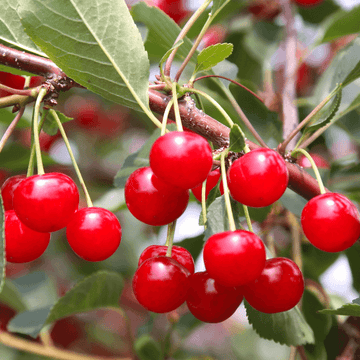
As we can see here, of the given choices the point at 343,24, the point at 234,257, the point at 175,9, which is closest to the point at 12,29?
the point at 234,257

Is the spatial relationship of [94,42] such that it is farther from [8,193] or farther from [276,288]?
[276,288]

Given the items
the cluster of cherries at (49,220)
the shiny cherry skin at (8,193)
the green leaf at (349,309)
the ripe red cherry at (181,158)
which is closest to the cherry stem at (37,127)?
the cluster of cherries at (49,220)

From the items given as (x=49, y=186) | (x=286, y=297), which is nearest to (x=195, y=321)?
(x=286, y=297)

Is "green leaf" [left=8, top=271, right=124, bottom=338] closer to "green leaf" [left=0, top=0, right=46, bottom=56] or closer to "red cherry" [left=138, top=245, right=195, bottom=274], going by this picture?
"red cherry" [left=138, top=245, right=195, bottom=274]

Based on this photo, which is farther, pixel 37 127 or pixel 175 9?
pixel 175 9

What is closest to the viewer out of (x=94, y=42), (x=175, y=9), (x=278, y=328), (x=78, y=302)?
(x=94, y=42)

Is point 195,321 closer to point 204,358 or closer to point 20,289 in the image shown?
point 204,358

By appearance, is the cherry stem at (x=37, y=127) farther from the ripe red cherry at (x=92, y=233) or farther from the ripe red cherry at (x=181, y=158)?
the ripe red cherry at (x=181, y=158)

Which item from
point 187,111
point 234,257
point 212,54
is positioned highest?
point 212,54
